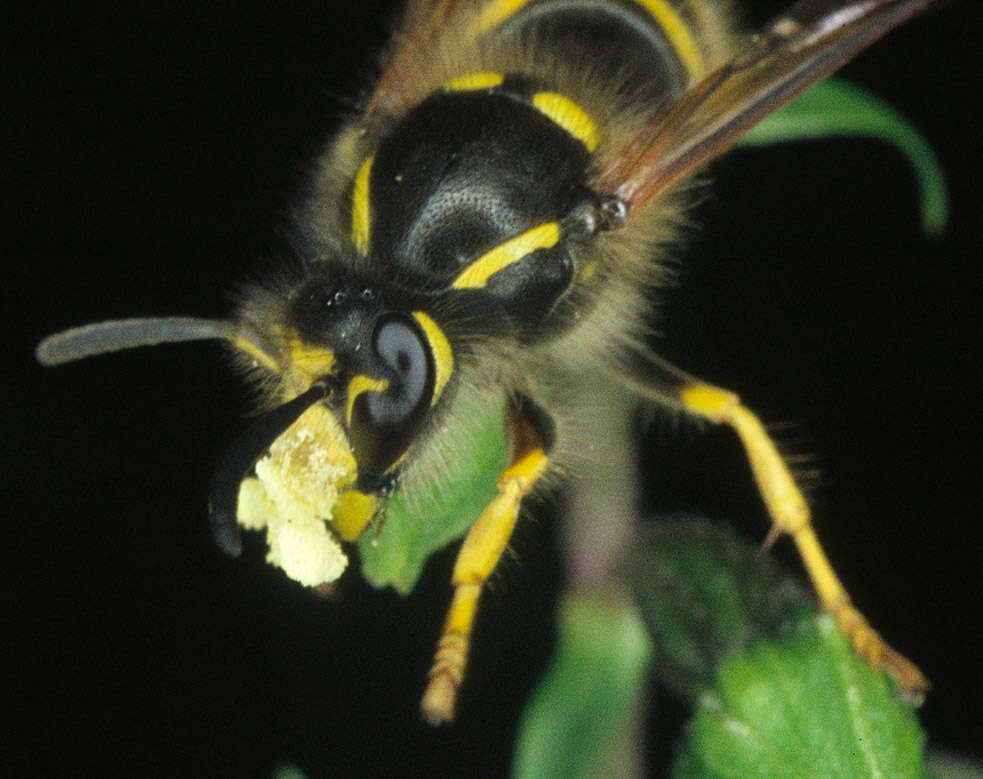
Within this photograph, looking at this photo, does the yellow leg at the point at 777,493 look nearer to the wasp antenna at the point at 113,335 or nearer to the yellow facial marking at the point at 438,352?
the yellow facial marking at the point at 438,352

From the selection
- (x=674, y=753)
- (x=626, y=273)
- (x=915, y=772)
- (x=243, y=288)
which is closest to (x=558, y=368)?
(x=626, y=273)

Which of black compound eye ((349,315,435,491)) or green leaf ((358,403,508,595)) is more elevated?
black compound eye ((349,315,435,491))

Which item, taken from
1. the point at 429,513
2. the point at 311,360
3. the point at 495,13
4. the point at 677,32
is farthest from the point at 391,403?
the point at 677,32

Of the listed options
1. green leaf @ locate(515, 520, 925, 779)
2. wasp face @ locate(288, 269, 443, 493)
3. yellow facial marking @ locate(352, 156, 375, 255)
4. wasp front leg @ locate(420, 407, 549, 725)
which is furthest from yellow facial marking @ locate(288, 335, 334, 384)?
green leaf @ locate(515, 520, 925, 779)

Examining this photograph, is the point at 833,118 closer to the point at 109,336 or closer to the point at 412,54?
the point at 412,54

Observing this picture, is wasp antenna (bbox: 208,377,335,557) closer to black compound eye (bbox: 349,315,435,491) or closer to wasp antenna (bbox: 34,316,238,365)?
black compound eye (bbox: 349,315,435,491)

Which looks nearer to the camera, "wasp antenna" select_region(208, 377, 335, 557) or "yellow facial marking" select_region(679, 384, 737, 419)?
"wasp antenna" select_region(208, 377, 335, 557)

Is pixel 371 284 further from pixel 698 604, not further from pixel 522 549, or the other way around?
pixel 698 604
